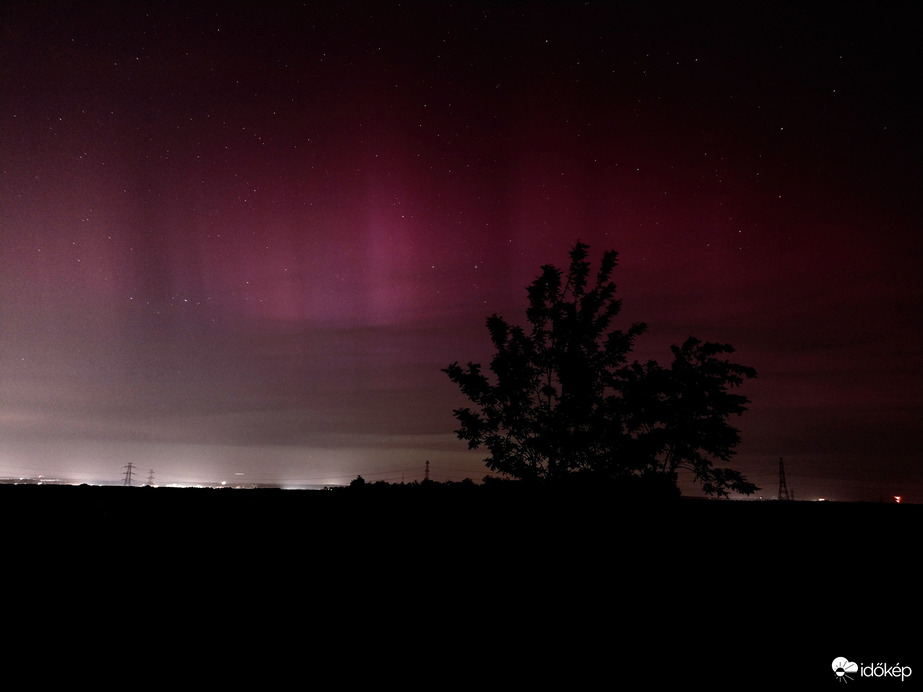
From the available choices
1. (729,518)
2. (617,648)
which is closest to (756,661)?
(617,648)

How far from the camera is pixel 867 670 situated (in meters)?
4.60

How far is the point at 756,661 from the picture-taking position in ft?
15.1

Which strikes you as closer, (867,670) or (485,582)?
(867,670)

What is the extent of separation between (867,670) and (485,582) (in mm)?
3391

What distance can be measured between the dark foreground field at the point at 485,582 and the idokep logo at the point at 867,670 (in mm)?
73

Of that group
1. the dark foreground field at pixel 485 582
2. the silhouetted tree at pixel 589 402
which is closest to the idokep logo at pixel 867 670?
the dark foreground field at pixel 485 582

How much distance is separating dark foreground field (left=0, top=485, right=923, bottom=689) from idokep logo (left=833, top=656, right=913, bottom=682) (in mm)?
73

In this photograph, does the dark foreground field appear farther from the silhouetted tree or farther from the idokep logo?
the silhouetted tree

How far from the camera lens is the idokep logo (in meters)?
4.53

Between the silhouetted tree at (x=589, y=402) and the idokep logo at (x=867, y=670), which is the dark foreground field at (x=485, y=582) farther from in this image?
the silhouetted tree at (x=589, y=402)

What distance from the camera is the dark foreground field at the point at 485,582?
4.55 m

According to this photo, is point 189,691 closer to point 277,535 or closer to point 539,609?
point 277,535

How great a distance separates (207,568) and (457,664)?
2648mm

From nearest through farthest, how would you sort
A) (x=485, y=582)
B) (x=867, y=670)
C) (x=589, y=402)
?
(x=867, y=670)
(x=485, y=582)
(x=589, y=402)
